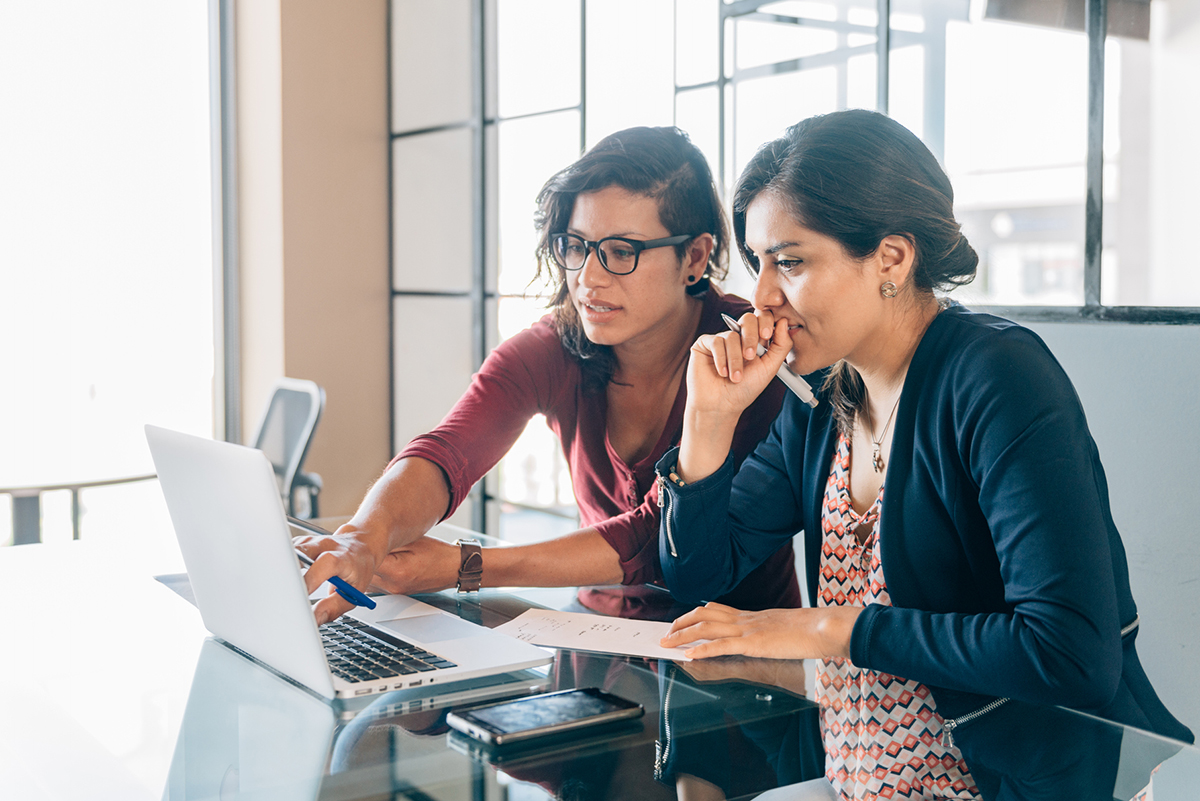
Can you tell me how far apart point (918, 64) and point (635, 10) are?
45.5 inches

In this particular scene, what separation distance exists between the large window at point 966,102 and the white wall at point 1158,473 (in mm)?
67

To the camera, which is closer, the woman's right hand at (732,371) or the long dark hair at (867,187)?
the long dark hair at (867,187)

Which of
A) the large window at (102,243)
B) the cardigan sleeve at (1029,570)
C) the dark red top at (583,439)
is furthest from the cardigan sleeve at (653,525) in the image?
the large window at (102,243)

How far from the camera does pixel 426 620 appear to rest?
4.21ft

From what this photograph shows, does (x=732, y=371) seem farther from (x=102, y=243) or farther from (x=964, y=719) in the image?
(x=102, y=243)

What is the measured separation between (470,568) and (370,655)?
14.1 inches

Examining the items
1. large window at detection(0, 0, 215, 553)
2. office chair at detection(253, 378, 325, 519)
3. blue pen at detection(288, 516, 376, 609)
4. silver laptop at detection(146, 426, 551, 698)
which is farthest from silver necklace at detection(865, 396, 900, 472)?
large window at detection(0, 0, 215, 553)

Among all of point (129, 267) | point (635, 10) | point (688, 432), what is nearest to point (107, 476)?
point (129, 267)

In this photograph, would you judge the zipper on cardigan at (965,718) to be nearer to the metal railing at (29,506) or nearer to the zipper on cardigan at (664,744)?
the zipper on cardigan at (664,744)

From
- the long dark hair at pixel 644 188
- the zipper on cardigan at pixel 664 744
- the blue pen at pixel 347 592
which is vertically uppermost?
the long dark hair at pixel 644 188

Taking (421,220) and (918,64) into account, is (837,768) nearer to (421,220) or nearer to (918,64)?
(918,64)

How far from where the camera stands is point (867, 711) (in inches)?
41.1

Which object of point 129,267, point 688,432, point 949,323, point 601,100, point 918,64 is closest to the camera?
point 949,323

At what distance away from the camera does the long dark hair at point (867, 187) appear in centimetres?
118
